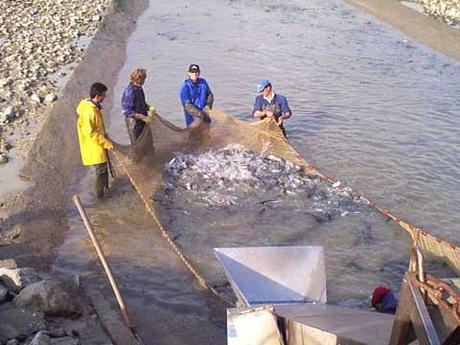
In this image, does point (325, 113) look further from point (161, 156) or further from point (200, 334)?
point (200, 334)

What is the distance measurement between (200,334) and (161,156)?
147 inches

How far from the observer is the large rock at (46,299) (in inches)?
217

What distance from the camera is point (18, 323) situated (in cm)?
524

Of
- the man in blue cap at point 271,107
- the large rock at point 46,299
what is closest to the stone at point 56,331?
the large rock at point 46,299

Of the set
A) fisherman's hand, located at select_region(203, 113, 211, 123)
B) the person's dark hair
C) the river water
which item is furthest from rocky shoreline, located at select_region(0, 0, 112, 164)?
fisherman's hand, located at select_region(203, 113, 211, 123)

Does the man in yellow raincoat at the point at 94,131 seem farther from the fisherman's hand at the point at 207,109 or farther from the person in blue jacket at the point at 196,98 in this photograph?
the fisherman's hand at the point at 207,109

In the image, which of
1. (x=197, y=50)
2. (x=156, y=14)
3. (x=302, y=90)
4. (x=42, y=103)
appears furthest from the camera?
(x=156, y=14)

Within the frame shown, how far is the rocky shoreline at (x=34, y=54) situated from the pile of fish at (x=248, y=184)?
282 centimetres

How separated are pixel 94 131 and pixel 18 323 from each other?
336 cm

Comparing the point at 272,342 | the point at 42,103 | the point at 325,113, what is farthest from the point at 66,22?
the point at 272,342

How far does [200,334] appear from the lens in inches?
248

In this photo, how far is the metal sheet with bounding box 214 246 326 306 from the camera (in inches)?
219

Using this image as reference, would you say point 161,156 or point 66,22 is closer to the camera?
point 161,156

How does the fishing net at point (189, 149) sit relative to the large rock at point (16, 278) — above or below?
above
